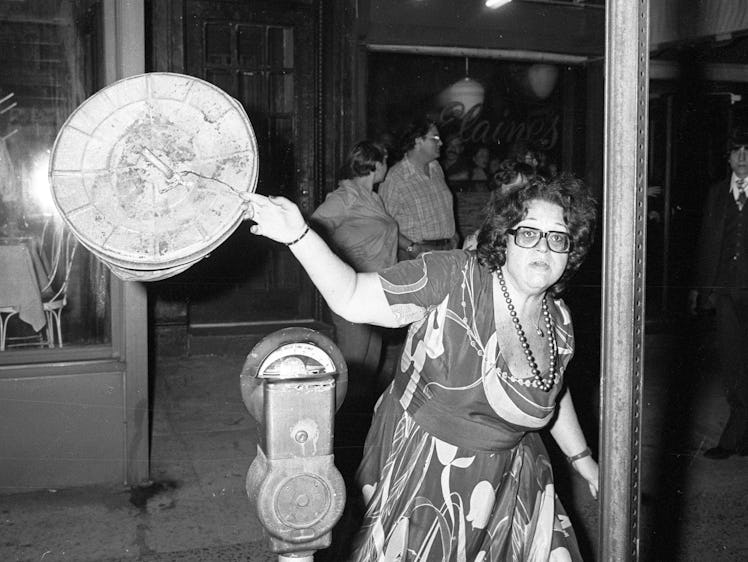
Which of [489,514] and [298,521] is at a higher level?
[298,521]

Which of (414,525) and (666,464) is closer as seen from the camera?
(414,525)

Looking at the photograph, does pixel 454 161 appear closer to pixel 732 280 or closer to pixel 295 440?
pixel 732 280

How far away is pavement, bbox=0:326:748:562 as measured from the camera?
13.5 feet

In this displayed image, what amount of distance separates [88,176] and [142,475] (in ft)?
9.79

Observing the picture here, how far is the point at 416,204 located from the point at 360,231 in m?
1.30

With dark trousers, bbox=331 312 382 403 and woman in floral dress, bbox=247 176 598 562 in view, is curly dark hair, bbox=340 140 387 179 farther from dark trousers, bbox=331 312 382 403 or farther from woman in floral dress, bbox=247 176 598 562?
woman in floral dress, bbox=247 176 598 562

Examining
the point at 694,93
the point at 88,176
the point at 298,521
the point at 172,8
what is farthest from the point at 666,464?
the point at 694,93

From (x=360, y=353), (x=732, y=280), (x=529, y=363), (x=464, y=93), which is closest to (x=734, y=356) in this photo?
(x=732, y=280)

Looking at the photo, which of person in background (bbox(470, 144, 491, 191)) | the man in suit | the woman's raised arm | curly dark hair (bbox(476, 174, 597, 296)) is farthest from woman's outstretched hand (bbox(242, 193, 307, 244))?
person in background (bbox(470, 144, 491, 191))

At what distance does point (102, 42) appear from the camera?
15.1ft

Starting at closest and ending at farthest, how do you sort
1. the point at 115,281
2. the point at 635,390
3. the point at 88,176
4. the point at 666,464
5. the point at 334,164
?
the point at 635,390
the point at 88,176
the point at 115,281
the point at 666,464
the point at 334,164

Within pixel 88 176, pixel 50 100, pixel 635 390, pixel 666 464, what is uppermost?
pixel 50 100

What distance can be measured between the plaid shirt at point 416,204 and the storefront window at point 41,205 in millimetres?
2955

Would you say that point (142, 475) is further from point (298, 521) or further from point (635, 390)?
point (635, 390)
